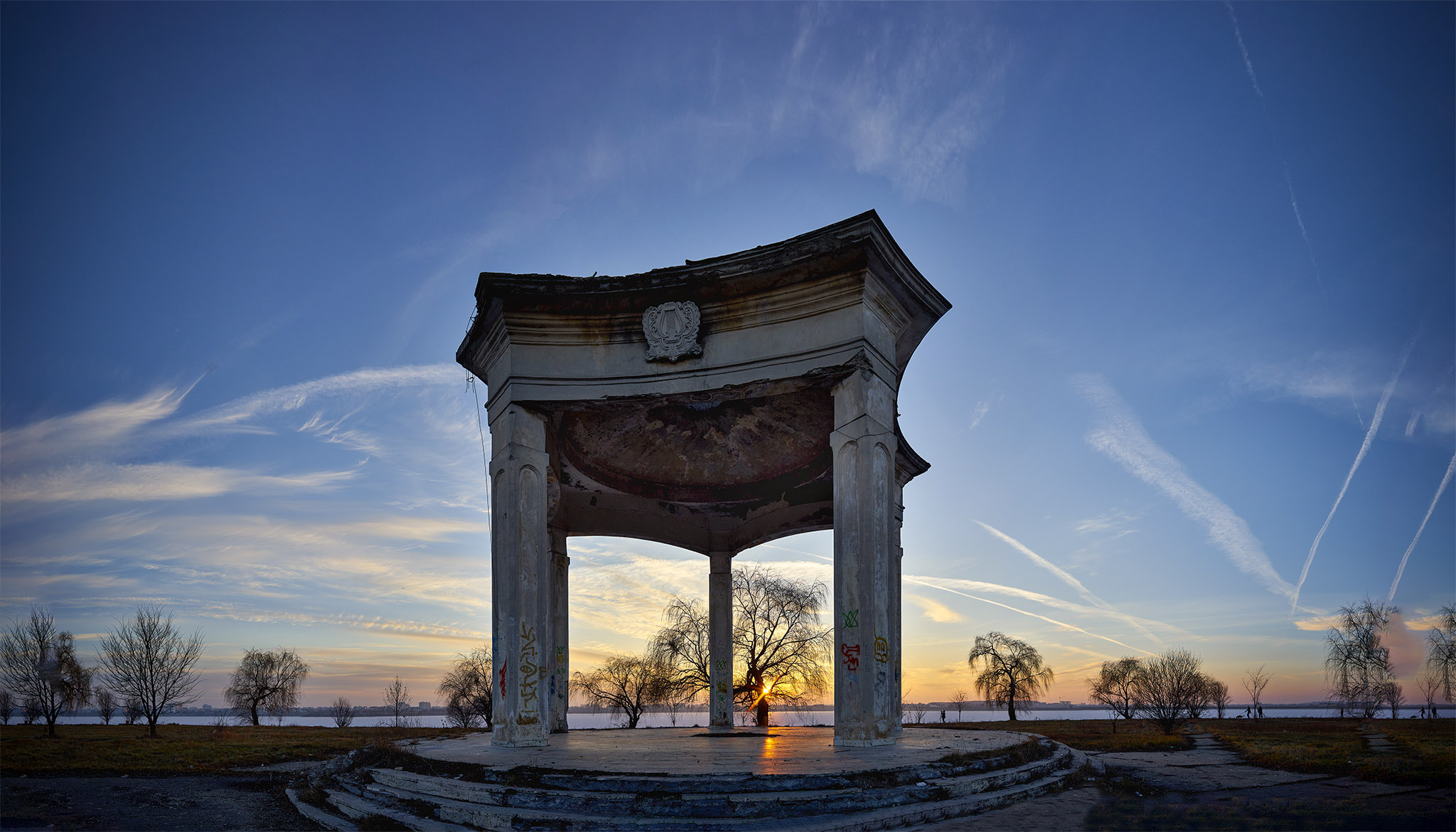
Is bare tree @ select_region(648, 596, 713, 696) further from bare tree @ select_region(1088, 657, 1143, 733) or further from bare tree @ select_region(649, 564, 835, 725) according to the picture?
bare tree @ select_region(1088, 657, 1143, 733)

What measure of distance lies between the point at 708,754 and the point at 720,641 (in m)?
9.56

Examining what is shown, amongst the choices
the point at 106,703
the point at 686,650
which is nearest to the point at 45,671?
the point at 106,703

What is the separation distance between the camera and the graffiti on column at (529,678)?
12820 mm

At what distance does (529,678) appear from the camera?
12945 millimetres

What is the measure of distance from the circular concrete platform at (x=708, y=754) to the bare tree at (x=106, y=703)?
45.3m

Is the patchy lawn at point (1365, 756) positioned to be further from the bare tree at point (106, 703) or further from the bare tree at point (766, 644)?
the bare tree at point (106, 703)

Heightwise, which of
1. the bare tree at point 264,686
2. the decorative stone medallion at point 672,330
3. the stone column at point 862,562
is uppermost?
the decorative stone medallion at point 672,330

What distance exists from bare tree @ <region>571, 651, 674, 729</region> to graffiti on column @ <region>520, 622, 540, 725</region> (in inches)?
799

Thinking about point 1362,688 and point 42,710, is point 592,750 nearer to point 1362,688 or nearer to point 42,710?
point 42,710

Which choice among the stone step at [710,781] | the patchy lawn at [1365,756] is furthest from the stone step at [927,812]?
the patchy lawn at [1365,756]

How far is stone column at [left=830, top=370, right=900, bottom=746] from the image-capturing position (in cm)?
1146

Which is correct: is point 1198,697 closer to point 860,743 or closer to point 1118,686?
point 1118,686

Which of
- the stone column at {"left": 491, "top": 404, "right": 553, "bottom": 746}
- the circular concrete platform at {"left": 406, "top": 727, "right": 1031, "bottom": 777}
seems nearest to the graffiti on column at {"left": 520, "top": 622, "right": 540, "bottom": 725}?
the stone column at {"left": 491, "top": 404, "right": 553, "bottom": 746}

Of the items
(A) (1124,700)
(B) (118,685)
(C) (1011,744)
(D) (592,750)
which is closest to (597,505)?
(D) (592,750)
